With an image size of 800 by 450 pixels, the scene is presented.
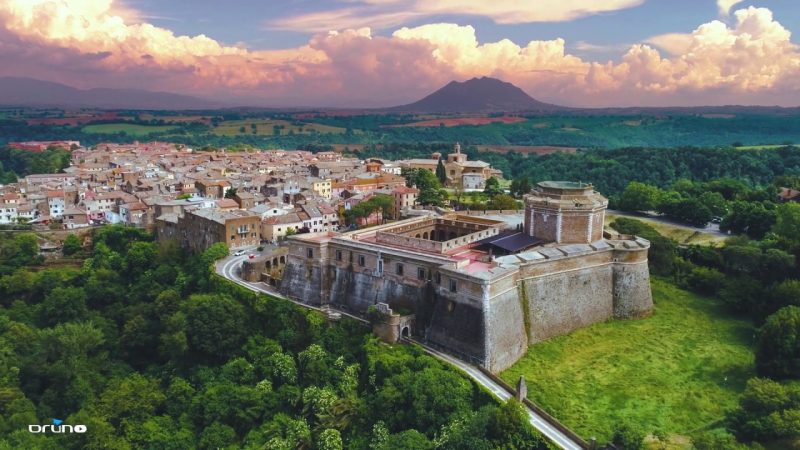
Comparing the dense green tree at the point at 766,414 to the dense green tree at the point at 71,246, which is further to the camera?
the dense green tree at the point at 71,246

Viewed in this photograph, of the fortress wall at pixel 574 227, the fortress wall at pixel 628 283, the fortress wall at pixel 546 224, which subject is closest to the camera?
the fortress wall at pixel 628 283

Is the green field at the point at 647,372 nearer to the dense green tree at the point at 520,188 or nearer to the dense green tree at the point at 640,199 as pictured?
the dense green tree at the point at 640,199

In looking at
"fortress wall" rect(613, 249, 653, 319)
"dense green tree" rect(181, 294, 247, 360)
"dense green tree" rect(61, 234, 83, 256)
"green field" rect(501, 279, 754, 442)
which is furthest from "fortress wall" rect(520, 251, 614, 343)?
"dense green tree" rect(61, 234, 83, 256)

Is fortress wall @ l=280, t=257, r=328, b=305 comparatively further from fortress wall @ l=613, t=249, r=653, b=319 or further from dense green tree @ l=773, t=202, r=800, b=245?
dense green tree @ l=773, t=202, r=800, b=245

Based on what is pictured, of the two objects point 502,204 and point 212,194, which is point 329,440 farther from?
point 212,194

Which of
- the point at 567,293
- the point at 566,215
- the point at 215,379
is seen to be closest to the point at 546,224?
the point at 566,215

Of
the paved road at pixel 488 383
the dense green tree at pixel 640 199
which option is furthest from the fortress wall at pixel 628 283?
the dense green tree at pixel 640 199

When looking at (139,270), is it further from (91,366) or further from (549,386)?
(549,386)
